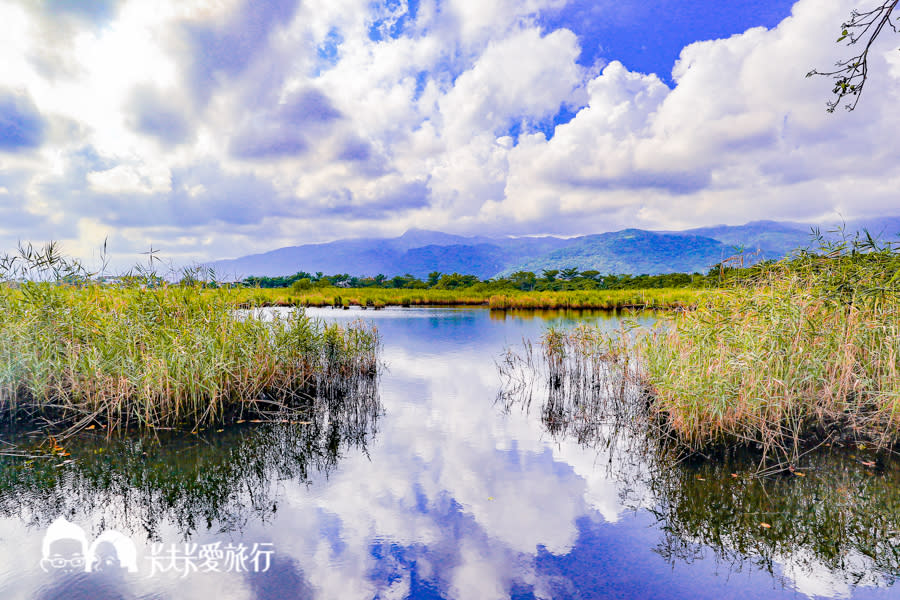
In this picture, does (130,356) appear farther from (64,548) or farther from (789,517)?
(789,517)

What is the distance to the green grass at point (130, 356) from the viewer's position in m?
8.28

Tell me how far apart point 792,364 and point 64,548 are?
10.8m

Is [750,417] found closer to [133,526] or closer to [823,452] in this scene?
[823,452]

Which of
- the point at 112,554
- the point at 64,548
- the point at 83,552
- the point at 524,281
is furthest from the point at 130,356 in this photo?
the point at 524,281

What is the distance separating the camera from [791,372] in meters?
7.43

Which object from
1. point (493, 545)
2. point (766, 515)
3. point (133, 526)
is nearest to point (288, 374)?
point (133, 526)

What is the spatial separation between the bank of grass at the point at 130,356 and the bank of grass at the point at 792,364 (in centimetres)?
840

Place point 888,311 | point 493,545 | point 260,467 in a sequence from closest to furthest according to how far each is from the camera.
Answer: point 493,545, point 260,467, point 888,311

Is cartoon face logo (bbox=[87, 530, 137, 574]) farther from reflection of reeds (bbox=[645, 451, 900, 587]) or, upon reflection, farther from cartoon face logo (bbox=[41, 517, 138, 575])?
reflection of reeds (bbox=[645, 451, 900, 587])

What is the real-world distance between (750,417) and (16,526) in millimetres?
10687

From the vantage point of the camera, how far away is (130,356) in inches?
328

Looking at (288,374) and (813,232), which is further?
(288,374)

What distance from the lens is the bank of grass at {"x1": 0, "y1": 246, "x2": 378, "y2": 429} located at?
8289 millimetres

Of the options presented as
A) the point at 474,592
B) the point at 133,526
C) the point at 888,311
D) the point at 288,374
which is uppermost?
the point at 888,311
